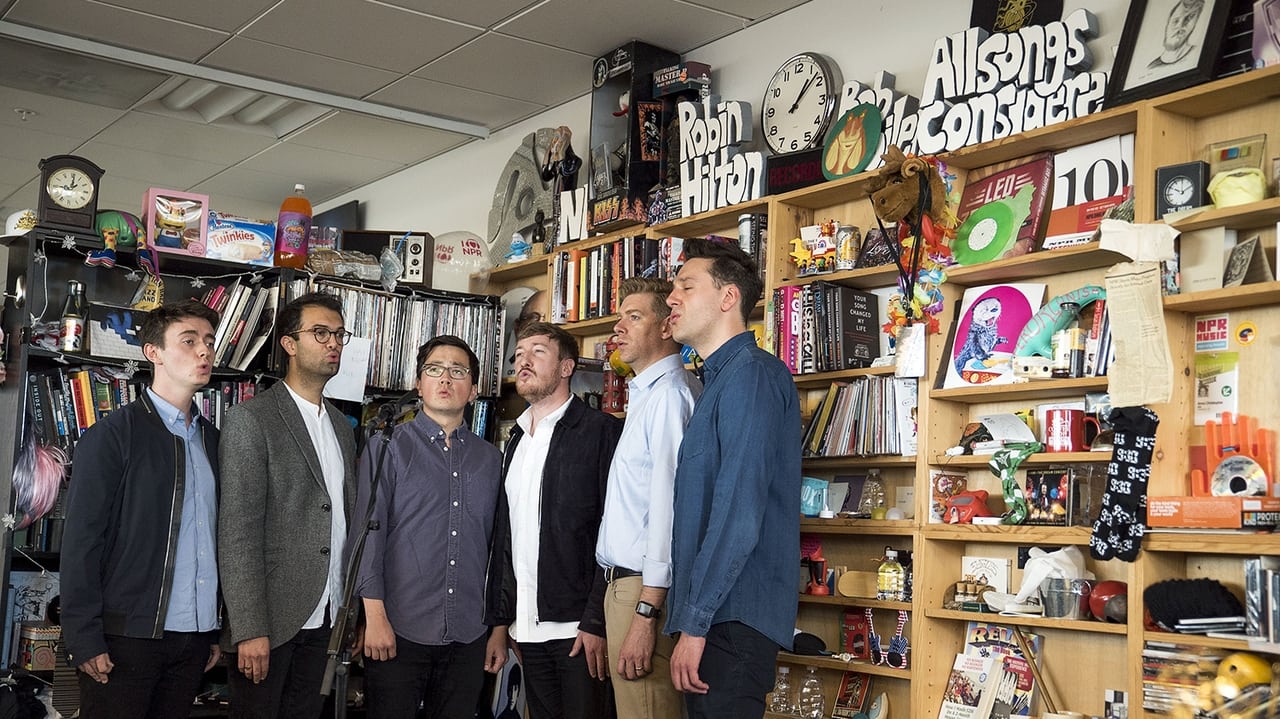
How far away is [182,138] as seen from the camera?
6664 mm

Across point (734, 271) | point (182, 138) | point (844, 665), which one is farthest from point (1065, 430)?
point (182, 138)

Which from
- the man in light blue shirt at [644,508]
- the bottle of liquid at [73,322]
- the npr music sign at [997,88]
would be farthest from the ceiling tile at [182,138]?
the npr music sign at [997,88]

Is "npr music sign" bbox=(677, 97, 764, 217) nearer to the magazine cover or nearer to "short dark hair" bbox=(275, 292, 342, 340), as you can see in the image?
the magazine cover

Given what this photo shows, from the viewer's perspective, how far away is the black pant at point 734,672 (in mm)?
2670

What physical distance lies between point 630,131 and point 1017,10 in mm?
1667

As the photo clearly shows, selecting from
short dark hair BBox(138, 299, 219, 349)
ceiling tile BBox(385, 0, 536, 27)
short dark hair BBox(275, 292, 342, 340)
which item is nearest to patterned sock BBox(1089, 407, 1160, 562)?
short dark hair BBox(275, 292, 342, 340)

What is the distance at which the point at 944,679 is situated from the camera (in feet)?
12.0

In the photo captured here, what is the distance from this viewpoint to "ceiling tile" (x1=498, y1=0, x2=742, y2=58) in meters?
4.69

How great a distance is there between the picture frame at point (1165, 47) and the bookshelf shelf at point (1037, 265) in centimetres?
41

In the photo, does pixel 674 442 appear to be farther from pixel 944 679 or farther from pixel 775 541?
pixel 944 679

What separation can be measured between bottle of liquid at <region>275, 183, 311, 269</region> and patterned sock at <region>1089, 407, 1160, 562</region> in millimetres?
3053

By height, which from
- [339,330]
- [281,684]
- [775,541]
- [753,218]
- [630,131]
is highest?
[630,131]

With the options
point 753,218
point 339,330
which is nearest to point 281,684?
point 339,330

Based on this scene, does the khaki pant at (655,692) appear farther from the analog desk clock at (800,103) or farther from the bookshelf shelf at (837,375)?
the analog desk clock at (800,103)
